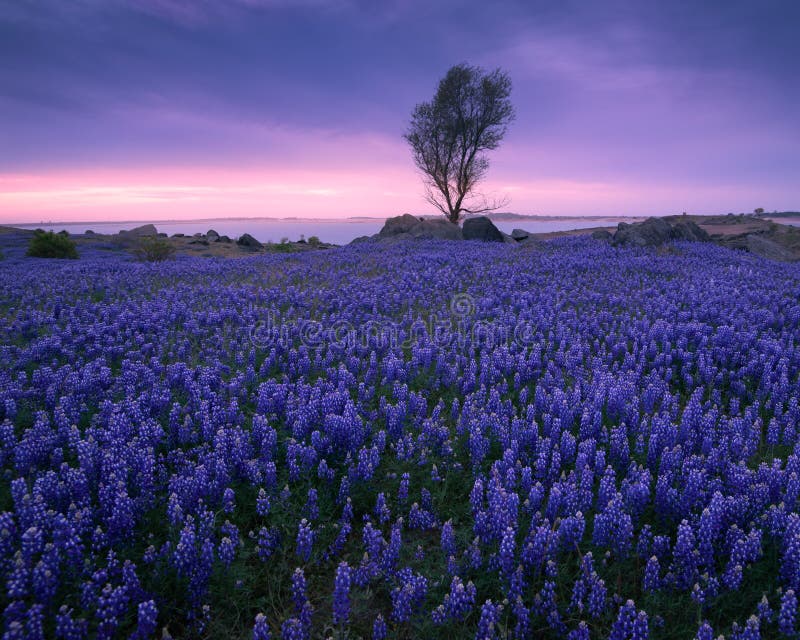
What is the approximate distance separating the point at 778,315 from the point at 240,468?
9674 mm

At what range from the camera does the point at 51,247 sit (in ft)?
78.8

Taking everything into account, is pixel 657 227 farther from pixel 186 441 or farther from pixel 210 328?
pixel 186 441

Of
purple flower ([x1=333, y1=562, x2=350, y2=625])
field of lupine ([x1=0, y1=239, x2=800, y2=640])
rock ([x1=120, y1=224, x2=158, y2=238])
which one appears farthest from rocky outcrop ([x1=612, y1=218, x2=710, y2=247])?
rock ([x1=120, y1=224, x2=158, y2=238])

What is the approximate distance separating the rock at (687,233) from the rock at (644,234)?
46cm

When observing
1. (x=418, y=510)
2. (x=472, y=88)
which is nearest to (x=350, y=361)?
(x=418, y=510)

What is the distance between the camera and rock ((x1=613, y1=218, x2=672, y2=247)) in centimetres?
2122

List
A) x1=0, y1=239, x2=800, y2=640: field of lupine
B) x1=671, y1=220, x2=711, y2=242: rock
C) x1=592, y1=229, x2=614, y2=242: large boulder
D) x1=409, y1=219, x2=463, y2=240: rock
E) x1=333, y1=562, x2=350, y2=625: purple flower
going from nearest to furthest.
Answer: x1=333, y1=562, x2=350, y2=625: purple flower, x1=0, y1=239, x2=800, y2=640: field of lupine, x1=592, y1=229, x2=614, y2=242: large boulder, x1=671, y1=220, x2=711, y2=242: rock, x1=409, y1=219, x2=463, y2=240: rock

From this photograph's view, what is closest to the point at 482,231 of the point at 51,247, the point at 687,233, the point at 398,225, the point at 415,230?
the point at 415,230

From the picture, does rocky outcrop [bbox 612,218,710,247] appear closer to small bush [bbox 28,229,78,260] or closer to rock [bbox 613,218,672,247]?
rock [bbox 613,218,672,247]

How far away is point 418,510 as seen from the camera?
3.73 meters

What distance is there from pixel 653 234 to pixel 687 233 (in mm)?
3267

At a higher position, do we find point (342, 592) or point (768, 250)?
point (768, 250)

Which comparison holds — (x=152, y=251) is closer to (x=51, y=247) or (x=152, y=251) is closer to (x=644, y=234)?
(x=51, y=247)

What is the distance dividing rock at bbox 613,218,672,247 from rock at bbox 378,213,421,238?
15484 mm
